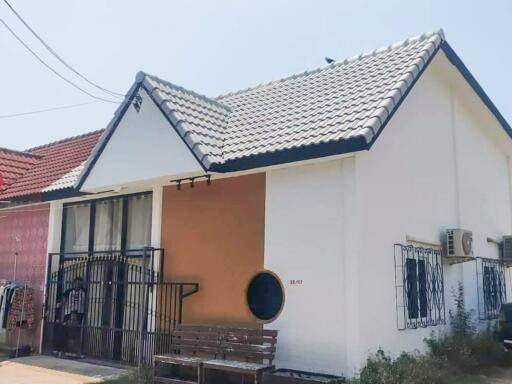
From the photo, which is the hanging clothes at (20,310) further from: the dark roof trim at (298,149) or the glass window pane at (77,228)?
the dark roof trim at (298,149)

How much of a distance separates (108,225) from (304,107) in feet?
16.1

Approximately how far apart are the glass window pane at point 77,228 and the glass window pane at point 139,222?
142cm

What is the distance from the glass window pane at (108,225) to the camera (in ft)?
35.4

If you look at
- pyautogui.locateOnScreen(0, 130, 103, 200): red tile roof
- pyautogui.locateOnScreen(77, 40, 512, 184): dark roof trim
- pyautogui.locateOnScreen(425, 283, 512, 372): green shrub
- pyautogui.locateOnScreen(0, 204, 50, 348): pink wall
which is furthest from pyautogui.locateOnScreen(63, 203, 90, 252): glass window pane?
pyautogui.locateOnScreen(425, 283, 512, 372): green shrub

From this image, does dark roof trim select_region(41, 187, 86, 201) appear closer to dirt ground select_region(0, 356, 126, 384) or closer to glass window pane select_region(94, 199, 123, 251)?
glass window pane select_region(94, 199, 123, 251)

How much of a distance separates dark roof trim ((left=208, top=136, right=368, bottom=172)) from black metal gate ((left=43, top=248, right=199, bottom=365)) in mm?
2199

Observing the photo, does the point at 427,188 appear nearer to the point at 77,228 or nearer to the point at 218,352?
the point at 218,352

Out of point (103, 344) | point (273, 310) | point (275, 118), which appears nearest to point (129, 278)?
point (103, 344)

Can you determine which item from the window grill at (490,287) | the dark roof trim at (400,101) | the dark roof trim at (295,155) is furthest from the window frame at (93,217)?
the window grill at (490,287)

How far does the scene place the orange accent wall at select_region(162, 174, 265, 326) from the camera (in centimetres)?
821

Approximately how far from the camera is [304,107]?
905 cm

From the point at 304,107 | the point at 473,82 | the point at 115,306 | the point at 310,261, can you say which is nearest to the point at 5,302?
the point at 115,306

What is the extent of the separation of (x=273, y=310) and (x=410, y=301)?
228 centimetres

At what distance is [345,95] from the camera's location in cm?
870
